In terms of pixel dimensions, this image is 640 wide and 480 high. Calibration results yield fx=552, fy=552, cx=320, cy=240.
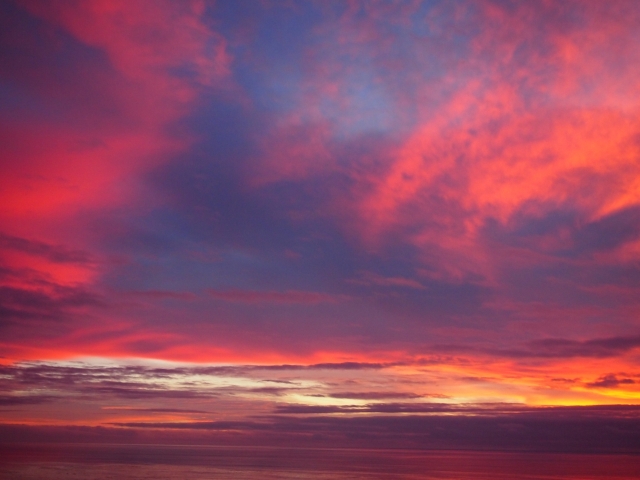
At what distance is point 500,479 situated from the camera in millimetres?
103188

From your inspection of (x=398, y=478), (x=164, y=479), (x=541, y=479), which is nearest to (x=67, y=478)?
(x=164, y=479)

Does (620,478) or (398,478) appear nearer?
(398,478)

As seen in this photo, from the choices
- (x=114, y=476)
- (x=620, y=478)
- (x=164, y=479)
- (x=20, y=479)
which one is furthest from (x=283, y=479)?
(x=620, y=478)

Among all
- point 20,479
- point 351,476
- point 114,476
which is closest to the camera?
point 20,479

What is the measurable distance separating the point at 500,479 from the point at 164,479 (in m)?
60.8

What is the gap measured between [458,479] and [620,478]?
35609 millimetres

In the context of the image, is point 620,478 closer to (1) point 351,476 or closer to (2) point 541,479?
(2) point 541,479

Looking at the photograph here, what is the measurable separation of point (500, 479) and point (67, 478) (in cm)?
7582

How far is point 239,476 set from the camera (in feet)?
342

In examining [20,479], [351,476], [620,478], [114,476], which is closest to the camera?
[20,479]

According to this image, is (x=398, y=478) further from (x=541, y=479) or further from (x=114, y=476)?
(x=114, y=476)

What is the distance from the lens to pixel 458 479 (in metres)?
103

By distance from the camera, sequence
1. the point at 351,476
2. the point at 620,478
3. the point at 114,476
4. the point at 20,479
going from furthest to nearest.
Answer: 1. the point at 620,478
2. the point at 351,476
3. the point at 114,476
4. the point at 20,479

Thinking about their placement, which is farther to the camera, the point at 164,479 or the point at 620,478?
the point at 620,478
